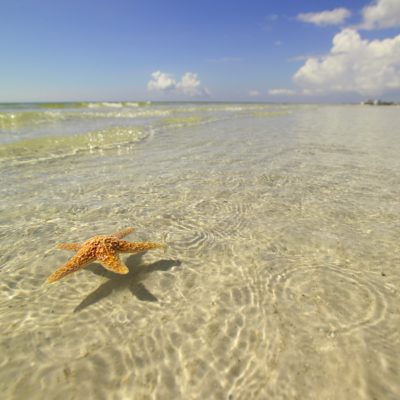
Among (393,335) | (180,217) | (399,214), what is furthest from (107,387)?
(399,214)

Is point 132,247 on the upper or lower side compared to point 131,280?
upper

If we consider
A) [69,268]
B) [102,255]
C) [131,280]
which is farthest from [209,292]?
[69,268]

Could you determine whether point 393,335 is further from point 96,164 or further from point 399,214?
point 96,164

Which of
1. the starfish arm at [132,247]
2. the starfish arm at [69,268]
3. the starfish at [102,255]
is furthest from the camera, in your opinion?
the starfish arm at [132,247]

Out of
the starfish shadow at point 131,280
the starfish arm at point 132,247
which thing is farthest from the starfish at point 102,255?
the starfish shadow at point 131,280

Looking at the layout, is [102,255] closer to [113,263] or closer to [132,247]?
[113,263]

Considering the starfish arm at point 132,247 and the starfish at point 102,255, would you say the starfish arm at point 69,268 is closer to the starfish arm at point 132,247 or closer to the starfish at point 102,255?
the starfish at point 102,255

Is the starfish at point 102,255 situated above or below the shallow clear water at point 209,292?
above
